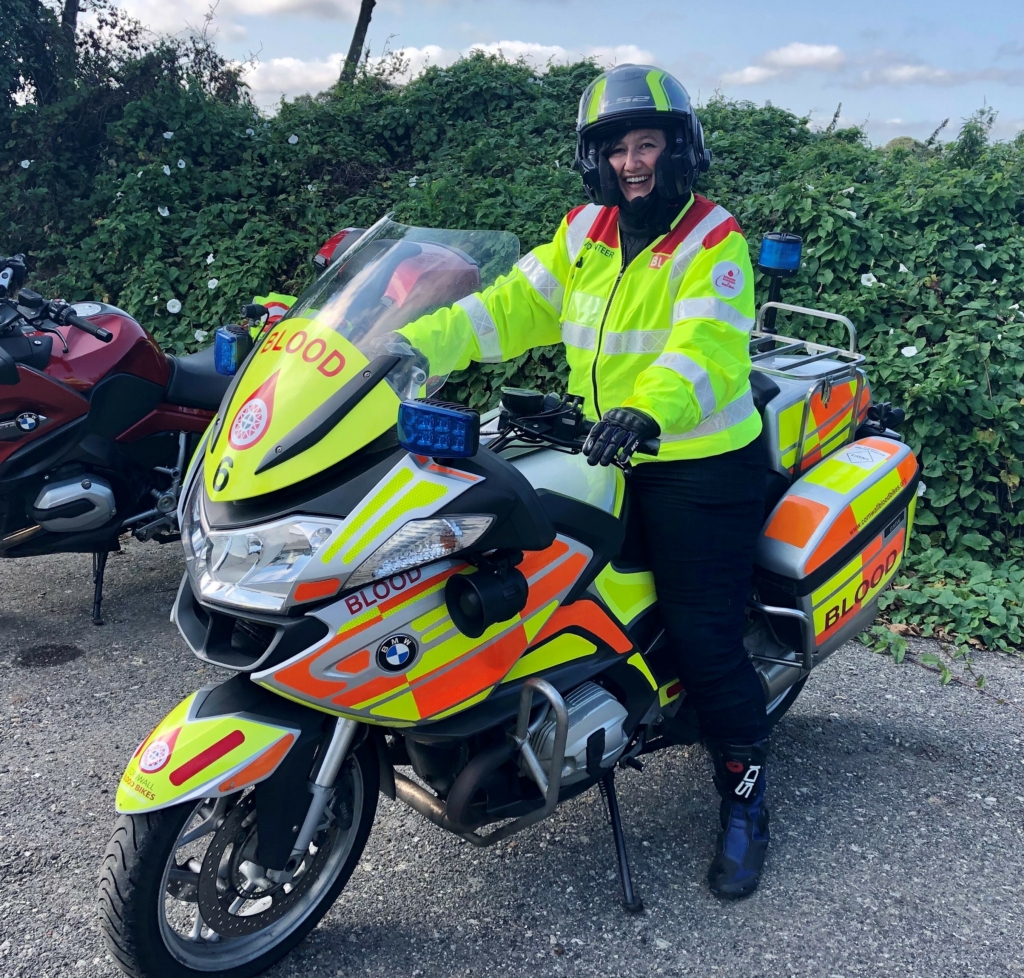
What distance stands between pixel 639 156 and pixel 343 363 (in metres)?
0.96

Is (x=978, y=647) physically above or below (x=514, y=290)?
below

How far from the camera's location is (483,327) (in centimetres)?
246

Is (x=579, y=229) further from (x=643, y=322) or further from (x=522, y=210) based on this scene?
(x=522, y=210)

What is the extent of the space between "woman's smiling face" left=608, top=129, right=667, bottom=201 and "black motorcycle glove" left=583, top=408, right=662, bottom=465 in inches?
28.9

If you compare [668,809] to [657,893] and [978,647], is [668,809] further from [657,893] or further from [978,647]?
[978,647]

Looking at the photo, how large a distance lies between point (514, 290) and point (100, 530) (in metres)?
2.28

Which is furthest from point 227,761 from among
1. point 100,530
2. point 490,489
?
point 100,530

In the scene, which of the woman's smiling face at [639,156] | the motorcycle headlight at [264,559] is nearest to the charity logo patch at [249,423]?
the motorcycle headlight at [264,559]

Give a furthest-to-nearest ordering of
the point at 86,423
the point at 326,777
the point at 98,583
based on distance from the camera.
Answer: the point at 98,583, the point at 86,423, the point at 326,777

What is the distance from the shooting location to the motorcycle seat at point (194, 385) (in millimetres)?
4105

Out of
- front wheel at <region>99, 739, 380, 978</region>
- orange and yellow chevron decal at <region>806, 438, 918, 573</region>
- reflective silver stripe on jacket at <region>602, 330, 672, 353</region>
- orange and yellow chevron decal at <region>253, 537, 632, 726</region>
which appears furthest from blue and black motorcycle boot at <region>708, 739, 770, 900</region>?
reflective silver stripe on jacket at <region>602, 330, 672, 353</region>

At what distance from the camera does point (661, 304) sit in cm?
238

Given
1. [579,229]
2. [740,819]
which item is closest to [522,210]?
[579,229]

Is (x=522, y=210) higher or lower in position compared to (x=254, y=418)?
higher
